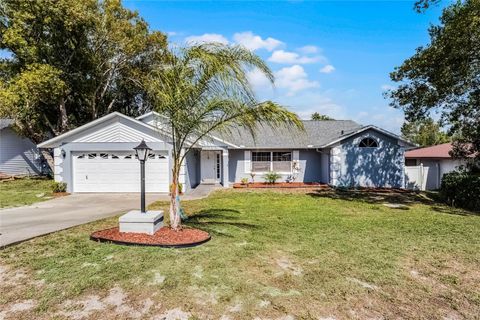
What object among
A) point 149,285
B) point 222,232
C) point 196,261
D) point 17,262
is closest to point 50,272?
point 17,262

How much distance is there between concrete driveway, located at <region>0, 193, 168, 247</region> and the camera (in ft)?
26.8

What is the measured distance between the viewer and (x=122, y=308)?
4.12 m

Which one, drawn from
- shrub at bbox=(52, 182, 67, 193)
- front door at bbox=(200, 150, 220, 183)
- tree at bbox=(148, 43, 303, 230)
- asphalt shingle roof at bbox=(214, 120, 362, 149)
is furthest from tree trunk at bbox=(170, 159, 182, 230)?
front door at bbox=(200, 150, 220, 183)

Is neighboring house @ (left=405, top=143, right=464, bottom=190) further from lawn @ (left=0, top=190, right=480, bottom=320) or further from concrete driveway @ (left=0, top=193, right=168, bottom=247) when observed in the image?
concrete driveway @ (left=0, top=193, right=168, bottom=247)

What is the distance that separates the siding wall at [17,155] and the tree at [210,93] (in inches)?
936

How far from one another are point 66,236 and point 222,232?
12.6ft

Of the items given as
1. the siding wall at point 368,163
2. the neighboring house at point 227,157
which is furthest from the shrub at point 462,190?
the neighboring house at point 227,157

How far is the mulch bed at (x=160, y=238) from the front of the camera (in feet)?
22.0

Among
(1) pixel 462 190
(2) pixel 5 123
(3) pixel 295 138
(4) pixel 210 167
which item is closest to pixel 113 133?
(4) pixel 210 167

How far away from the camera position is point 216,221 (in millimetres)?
9430

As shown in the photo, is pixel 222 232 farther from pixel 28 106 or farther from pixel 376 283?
pixel 28 106

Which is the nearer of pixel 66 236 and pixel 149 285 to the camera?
pixel 149 285

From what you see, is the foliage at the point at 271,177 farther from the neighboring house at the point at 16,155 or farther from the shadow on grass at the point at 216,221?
the neighboring house at the point at 16,155

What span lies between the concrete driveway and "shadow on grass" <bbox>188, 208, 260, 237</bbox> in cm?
322
